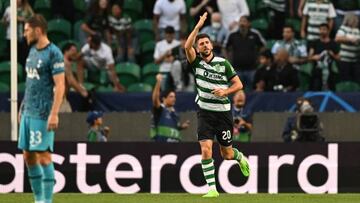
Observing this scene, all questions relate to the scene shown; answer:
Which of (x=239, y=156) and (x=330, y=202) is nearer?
(x=330, y=202)

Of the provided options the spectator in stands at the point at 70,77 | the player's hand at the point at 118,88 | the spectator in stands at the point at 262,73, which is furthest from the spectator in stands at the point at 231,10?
the spectator in stands at the point at 70,77

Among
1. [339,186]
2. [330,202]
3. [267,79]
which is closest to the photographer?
[330,202]

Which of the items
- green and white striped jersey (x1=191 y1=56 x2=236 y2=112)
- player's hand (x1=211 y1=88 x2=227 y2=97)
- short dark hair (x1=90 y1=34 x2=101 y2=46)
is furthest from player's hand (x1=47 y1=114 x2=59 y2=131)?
short dark hair (x1=90 y1=34 x2=101 y2=46)

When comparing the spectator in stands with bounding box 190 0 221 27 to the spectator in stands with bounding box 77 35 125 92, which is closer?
the spectator in stands with bounding box 77 35 125 92

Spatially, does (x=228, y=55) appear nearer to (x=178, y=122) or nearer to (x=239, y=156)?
(x=178, y=122)

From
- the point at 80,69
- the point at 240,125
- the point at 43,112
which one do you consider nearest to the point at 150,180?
the point at 240,125

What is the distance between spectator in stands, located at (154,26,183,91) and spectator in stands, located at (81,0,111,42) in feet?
3.69

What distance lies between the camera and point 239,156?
49.4 feet

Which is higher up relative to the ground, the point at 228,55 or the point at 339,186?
the point at 228,55

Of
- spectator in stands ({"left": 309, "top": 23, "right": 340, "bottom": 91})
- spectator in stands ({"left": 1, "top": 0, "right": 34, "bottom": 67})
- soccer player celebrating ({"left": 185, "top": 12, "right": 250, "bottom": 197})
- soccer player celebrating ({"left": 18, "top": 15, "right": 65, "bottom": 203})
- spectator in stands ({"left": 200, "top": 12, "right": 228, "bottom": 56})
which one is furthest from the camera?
spectator in stands ({"left": 200, "top": 12, "right": 228, "bottom": 56})

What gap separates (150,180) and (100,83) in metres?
3.81

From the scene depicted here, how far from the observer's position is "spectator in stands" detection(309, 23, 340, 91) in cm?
2089

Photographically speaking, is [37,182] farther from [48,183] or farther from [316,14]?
[316,14]

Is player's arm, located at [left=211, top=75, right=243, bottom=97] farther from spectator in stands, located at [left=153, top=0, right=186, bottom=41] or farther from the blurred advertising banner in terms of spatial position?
spectator in stands, located at [left=153, top=0, right=186, bottom=41]
